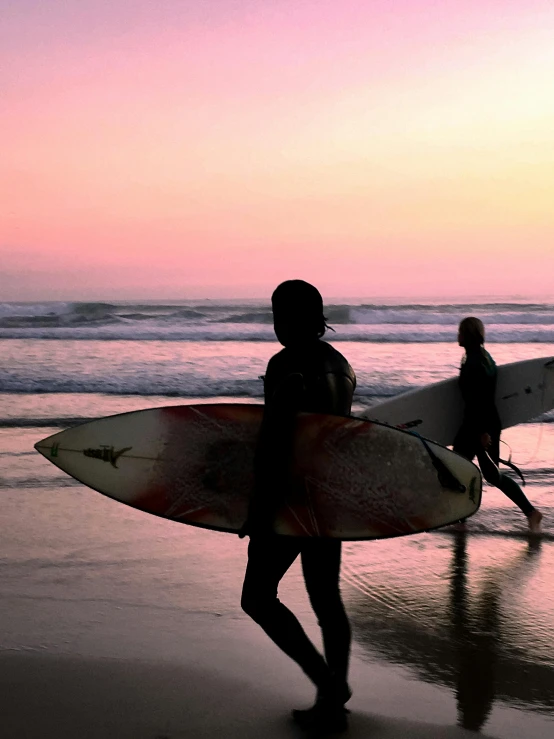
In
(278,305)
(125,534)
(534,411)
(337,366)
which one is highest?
(278,305)

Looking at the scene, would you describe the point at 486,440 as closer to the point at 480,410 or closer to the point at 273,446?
the point at 480,410

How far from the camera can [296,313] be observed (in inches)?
101

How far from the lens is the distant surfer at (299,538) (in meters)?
2.48

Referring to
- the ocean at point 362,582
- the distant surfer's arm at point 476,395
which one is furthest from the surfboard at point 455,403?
the distant surfer's arm at point 476,395

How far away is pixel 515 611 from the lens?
13.0ft

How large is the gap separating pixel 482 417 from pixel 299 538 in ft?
10.6

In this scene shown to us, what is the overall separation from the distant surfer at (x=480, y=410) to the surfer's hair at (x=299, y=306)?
10.1ft

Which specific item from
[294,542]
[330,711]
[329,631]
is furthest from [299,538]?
[330,711]

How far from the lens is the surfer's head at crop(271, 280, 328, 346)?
8.40ft

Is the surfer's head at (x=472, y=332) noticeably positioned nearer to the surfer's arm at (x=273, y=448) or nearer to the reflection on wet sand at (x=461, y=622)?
the reflection on wet sand at (x=461, y=622)

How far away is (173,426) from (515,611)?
6.47 ft

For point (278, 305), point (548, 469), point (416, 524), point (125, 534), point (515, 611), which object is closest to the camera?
point (278, 305)

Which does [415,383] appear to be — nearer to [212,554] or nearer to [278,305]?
[212,554]

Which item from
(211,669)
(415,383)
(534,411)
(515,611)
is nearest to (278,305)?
(211,669)
